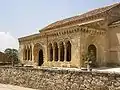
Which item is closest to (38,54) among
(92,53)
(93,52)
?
(93,52)

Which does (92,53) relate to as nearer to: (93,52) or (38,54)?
(93,52)

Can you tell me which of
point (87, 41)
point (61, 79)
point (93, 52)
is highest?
point (87, 41)

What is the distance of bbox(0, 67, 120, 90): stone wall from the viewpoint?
12.2 m

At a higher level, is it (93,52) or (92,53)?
(93,52)

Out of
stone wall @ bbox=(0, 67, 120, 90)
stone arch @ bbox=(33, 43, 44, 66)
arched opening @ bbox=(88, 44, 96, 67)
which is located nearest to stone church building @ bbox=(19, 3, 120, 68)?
arched opening @ bbox=(88, 44, 96, 67)

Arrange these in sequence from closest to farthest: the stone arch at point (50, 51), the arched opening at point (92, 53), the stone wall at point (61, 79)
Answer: the stone wall at point (61, 79) → the arched opening at point (92, 53) → the stone arch at point (50, 51)

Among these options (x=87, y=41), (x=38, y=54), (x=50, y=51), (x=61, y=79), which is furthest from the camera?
(x=38, y=54)

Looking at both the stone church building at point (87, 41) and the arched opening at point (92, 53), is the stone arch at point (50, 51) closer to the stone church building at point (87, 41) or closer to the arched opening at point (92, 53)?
the stone church building at point (87, 41)

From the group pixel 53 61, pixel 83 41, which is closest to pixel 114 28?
pixel 83 41

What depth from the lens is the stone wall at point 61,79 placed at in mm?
12227

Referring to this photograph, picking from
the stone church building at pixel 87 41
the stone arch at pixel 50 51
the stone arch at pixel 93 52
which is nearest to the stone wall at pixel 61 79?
the stone church building at pixel 87 41

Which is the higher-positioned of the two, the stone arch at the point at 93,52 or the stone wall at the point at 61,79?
the stone arch at the point at 93,52

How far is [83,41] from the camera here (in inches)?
1098

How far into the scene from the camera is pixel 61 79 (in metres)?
15.2
